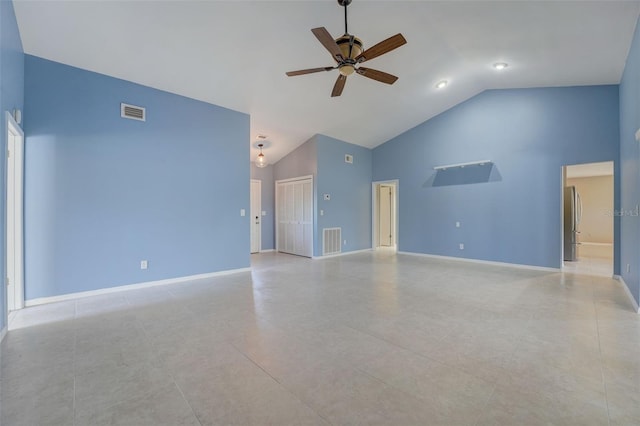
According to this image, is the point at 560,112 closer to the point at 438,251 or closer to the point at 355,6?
the point at 438,251

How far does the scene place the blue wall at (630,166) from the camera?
3523 millimetres

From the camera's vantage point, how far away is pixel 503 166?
6.06 meters

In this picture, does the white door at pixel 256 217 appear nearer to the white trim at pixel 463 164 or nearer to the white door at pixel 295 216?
the white door at pixel 295 216

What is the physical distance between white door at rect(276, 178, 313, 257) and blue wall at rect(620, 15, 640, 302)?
18.2ft

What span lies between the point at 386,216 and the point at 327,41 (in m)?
7.45

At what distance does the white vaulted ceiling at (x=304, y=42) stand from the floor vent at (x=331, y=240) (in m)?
3.13

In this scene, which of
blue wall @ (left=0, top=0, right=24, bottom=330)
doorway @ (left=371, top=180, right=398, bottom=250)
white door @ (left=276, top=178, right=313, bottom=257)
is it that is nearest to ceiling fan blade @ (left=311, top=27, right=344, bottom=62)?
blue wall @ (left=0, top=0, right=24, bottom=330)

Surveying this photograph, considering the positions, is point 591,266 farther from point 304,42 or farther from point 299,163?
point 304,42

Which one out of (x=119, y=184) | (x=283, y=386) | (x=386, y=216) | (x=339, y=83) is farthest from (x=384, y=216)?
(x=283, y=386)

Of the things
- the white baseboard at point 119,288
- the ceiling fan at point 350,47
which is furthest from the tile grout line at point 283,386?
the ceiling fan at point 350,47

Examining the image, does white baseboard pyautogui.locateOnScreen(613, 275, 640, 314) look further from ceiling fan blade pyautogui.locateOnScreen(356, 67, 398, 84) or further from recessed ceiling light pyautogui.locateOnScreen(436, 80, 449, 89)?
recessed ceiling light pyautogui.locateOnScreen(436, 80, 449, 89)

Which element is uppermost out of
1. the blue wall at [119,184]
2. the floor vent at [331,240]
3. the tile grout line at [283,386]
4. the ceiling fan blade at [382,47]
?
the ceiling fan blade at [382,47]

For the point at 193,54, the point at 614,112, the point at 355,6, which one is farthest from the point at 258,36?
the point at 614,112

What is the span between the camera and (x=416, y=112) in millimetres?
6785
